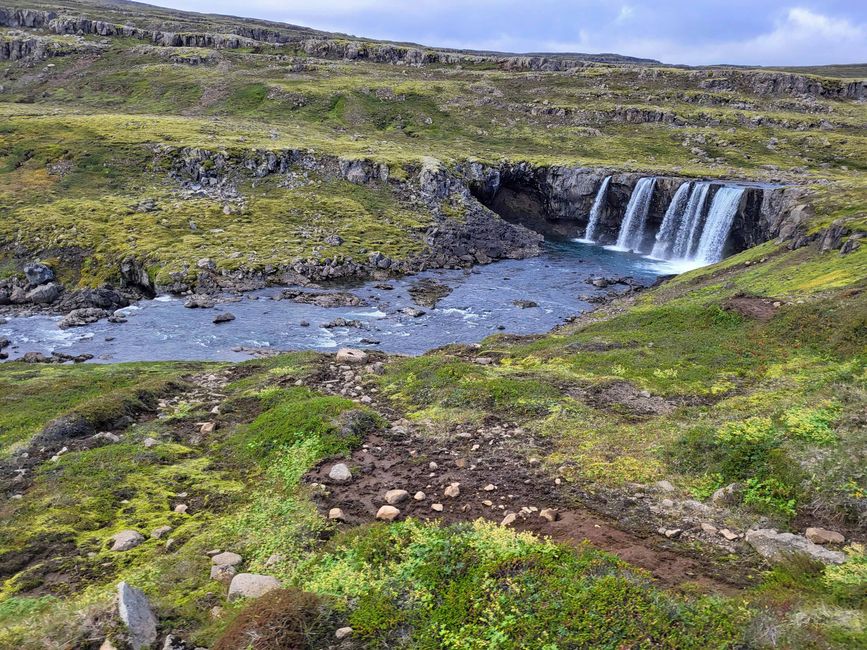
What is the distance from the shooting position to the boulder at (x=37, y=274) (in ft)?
157

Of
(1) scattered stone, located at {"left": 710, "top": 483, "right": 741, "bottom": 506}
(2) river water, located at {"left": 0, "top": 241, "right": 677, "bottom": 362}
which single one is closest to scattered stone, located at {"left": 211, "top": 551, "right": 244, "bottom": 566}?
(1) scattered stone, located at {"left": 710, "top": 483, "right": 741, "bottom": 506}

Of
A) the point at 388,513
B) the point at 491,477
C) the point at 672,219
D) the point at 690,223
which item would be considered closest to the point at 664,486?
the point at 491,477

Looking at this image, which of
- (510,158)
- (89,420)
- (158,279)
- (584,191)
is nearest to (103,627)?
(89,420)

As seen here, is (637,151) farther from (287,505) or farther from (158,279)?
(287,505)

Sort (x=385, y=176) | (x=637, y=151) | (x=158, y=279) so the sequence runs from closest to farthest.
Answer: (x=158, y=279) → (x=385, y=176) → (x=637, y=151)

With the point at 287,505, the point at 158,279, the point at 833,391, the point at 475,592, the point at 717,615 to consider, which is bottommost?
the point at 158,279

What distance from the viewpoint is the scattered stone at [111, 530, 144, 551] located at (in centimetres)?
1123

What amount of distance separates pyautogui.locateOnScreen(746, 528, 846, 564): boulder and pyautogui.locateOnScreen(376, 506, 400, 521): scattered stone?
267 inches

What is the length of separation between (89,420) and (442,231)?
5155cm

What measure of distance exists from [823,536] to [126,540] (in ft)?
44.9

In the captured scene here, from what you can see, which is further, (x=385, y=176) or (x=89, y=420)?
(x=385, y=176)

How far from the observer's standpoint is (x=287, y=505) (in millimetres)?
12188

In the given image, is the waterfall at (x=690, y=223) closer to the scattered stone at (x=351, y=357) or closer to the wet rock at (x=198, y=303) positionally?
the scattered stone at (x=351, y=357)

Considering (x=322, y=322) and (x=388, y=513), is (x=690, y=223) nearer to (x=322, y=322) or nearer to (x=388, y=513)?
(x=322, y=322)
